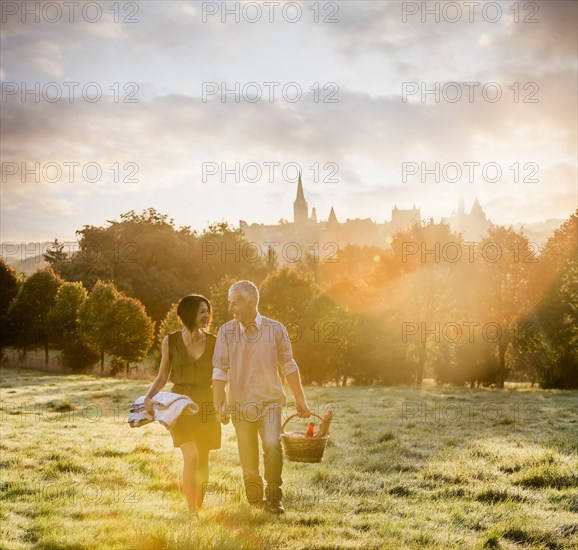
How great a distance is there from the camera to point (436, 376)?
157ft

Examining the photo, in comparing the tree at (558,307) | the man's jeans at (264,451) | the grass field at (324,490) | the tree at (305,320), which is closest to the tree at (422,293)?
the tree at (305,320)

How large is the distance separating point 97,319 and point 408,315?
25.5 m

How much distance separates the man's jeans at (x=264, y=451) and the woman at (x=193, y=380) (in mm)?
389

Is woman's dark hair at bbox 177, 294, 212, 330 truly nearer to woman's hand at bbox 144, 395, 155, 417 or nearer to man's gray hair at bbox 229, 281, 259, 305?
man's gray hair at bbox 229, 281, 259, 305

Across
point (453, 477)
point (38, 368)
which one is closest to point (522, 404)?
point (453, 477)

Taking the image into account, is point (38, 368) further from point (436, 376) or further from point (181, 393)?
point (181, 393)

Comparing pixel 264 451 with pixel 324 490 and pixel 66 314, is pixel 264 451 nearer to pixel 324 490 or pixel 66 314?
pixel 324 490

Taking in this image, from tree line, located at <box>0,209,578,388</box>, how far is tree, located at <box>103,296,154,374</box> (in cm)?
9

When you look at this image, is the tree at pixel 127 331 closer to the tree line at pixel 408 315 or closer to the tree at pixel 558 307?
the tree line at pixel 408 315

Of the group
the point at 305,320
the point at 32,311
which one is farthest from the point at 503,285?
the point at 32,311

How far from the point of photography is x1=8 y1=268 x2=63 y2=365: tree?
175 feet

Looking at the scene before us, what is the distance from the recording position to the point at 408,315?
41.7 meters

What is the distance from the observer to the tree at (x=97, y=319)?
48.2 meters

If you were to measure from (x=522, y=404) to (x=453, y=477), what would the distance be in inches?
630
